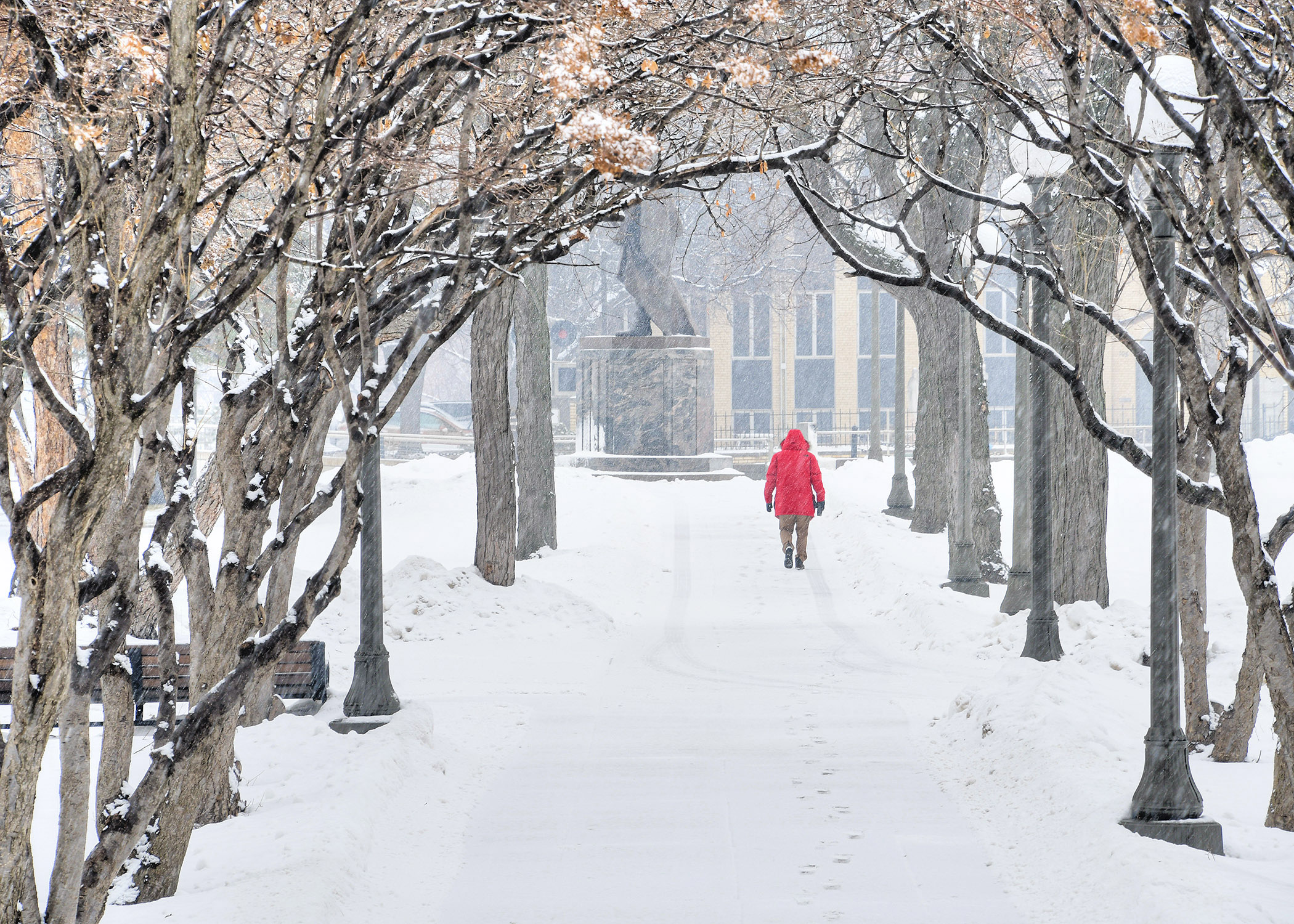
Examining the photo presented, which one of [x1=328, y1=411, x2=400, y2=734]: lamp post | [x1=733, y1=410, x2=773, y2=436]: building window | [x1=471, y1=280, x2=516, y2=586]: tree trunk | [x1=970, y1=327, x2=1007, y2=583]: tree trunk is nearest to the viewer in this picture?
[x1=328, y1=411, x2=400, y2=734]: lamp post

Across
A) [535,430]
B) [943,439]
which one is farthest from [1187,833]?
[943,439]

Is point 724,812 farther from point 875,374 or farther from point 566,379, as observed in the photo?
point 566,379

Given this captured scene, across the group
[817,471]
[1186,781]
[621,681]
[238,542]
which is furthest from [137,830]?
[817,471]

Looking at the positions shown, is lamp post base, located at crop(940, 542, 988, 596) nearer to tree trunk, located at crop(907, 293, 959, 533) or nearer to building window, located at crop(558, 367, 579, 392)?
tree trunk, located at crop(907, 293, 959, 533)

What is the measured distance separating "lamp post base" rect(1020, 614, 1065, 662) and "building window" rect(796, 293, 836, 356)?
40.0 m

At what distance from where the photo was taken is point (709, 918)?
473cm

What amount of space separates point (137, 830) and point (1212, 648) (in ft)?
27.7

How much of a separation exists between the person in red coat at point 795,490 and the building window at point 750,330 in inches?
1282

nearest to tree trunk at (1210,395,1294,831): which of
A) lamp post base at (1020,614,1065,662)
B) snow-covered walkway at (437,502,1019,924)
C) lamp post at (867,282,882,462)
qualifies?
snow-covered walkway at (437,502,1019,924)

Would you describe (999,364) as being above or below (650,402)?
above

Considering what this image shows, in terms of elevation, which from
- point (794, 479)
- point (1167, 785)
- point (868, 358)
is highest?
point (868, 358)

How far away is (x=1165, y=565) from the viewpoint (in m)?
5.39

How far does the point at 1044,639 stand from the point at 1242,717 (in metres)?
2.45

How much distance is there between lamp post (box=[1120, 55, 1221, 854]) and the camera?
17.0 feet
